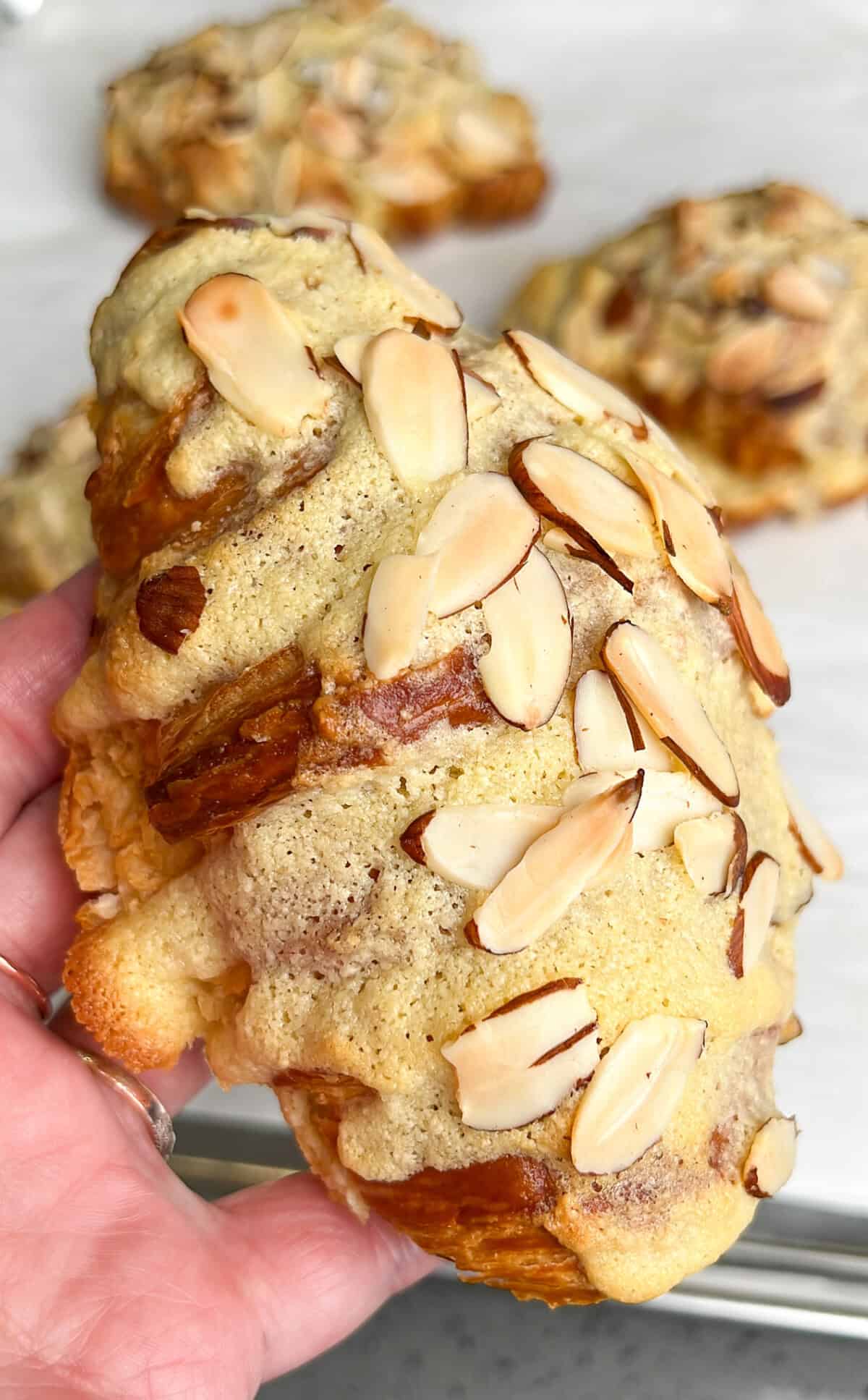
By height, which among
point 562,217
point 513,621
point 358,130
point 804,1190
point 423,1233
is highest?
point 358,130

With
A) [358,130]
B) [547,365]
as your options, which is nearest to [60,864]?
[547,365]

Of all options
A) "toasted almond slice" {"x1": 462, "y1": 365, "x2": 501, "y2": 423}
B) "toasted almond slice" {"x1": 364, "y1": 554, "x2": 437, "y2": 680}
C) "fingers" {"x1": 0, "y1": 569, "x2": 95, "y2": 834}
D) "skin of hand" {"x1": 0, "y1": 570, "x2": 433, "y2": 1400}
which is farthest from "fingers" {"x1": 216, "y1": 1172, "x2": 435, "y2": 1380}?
"toasted almond slice" {"x1": 462, "y1": 365, "x2": 501, "y2": 423}

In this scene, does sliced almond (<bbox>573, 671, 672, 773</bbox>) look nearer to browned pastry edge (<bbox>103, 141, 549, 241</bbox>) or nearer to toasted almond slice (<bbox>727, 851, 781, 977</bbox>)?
toasted almond slice (<bbox>727, 851, 781, 977</bbox>)

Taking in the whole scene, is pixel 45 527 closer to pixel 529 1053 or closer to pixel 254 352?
pixel 254 352

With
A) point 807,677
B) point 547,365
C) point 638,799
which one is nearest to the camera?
point 638,799

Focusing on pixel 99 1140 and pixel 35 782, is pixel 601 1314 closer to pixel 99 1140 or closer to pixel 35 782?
pixel 99 1140

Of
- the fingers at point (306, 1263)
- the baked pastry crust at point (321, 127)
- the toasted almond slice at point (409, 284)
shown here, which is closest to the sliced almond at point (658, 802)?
the toasted almond slice at point (409, 284)

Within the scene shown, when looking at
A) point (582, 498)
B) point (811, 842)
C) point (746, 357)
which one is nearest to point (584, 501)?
point (582, 498)

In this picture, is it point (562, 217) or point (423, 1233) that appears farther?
point (562, 217)
